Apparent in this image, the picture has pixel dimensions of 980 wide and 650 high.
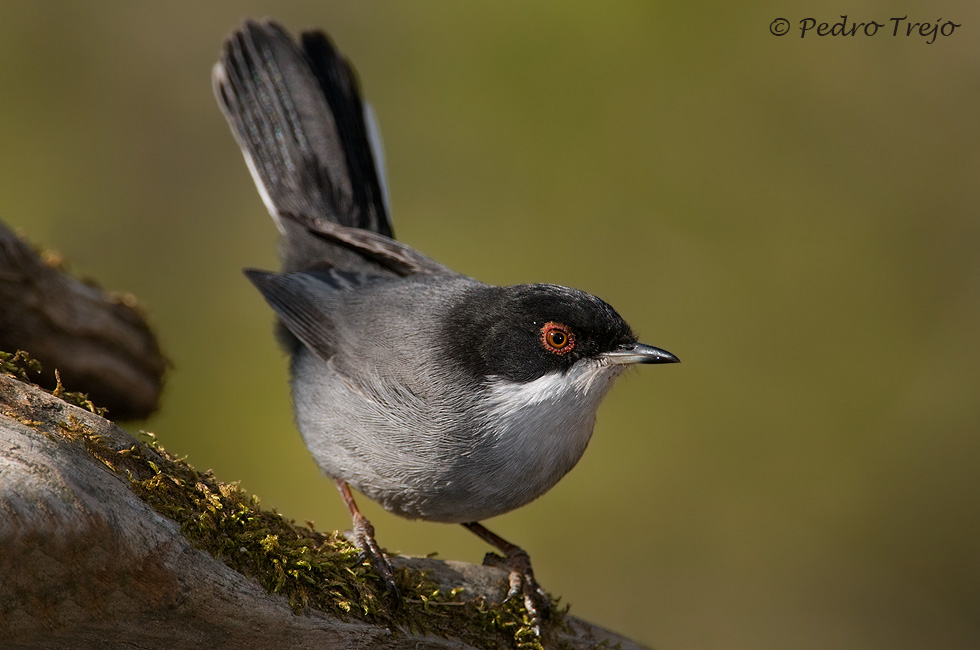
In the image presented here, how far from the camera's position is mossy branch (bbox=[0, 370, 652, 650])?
2393 mm

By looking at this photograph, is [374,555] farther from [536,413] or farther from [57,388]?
[57,388]

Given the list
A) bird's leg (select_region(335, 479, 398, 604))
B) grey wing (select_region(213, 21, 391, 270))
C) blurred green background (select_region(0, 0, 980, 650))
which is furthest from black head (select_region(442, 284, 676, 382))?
blurred green background (select_region(0, 0, 980, 650))

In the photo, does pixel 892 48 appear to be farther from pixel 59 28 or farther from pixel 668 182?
pixel 59 28

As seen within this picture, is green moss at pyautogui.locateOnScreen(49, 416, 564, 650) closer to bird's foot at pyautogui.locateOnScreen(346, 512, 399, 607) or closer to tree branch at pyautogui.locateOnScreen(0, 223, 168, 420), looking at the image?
bird's foot at pyautogui.locateOnScreen(346, 512, 399, 607)

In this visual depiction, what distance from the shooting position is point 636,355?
3.57m

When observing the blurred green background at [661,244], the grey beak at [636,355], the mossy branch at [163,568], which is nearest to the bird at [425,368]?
the grey beak at [636,355]

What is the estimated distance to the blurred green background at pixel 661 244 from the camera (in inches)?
247

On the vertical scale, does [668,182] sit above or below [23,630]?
above

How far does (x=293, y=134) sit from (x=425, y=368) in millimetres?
2302

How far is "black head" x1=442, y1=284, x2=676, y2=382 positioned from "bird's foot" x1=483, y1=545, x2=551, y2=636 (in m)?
0.91

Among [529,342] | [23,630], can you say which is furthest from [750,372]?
[23,630]

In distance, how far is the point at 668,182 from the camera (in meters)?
6.88

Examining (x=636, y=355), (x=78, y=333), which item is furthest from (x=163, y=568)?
(x=78, y=333)

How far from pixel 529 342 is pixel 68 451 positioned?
6.26ft
